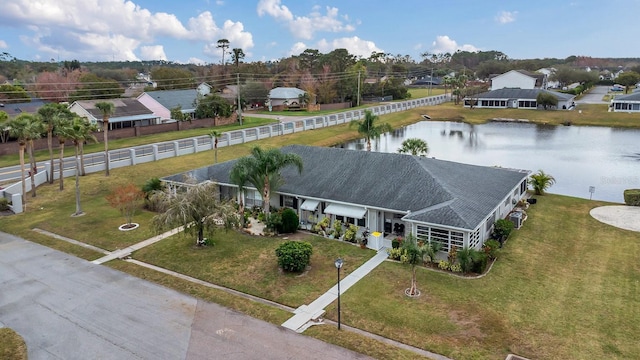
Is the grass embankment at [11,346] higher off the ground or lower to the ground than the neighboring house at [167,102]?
lower

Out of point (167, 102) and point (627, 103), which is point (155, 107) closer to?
point (167, 102)

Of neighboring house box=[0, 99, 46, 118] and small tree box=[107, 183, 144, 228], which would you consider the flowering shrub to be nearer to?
small tree box=[107, 183, 144, 228]

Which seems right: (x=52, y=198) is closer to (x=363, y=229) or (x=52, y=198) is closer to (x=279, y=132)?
(x=363, y=229)

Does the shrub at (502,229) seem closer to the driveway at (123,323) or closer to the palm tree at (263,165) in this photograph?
the palm tree at (263,165)

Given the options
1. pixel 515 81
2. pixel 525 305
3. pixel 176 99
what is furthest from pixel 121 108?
pixel 515 81

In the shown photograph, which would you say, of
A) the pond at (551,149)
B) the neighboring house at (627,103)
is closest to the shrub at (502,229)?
the pond at (551,149)

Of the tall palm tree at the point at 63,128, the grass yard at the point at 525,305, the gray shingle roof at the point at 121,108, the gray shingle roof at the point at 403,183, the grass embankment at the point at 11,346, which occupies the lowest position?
the grass embankment at the point at 11,346
